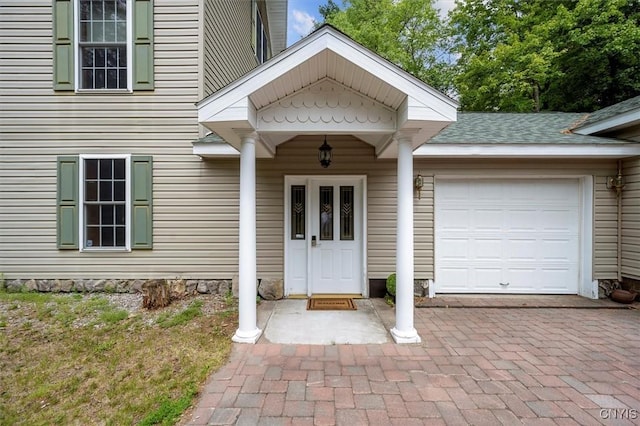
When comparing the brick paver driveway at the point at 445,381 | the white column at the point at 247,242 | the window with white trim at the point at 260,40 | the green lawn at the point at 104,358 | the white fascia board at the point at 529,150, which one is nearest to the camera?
the brick paver driveway at the point at 445,381

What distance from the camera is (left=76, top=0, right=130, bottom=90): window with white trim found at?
17.4 feet

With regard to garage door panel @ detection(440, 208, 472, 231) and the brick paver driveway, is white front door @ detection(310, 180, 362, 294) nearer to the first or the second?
garage door panel @ detection(440, 208, 472, 231)

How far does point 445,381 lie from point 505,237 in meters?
3.67

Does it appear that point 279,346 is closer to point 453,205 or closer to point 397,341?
point 397,341

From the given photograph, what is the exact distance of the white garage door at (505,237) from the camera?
5.46m

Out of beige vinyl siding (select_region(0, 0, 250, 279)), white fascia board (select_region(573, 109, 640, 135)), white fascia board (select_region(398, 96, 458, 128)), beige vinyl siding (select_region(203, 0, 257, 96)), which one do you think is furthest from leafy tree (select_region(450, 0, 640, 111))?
beige vinyl siding (select_region(0, 0, 250, 279))

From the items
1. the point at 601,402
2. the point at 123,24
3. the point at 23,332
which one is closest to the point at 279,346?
the point at 601,402

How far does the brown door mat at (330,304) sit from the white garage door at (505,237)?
1.72 m

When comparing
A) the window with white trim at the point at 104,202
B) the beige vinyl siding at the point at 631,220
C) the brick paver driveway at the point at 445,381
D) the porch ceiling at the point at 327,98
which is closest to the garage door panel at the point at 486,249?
the brick paver driveway at the point at 445,381

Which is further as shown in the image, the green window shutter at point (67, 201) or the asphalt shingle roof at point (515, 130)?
the green window shutter at point (67, 201)

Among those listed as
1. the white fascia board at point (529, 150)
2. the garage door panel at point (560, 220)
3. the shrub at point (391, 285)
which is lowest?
the shrub at point (391, 285)

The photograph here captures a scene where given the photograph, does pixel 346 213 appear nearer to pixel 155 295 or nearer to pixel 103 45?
pixel 155 295

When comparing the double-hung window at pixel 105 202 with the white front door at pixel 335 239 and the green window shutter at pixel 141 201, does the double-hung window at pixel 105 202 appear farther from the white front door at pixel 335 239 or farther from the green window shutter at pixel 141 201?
the white front door at pixel 335 239

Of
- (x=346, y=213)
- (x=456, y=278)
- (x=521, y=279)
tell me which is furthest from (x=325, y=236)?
(x=521, y=279)
